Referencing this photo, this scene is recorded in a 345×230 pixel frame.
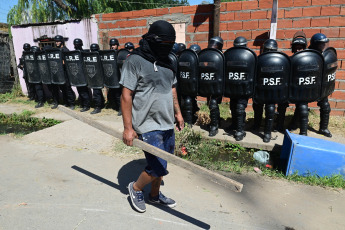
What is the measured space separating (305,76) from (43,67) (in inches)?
249

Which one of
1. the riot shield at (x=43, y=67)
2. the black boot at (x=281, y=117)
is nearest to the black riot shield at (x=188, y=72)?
the black boot at (x=281, y=117)

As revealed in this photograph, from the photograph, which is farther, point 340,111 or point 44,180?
point 340,111

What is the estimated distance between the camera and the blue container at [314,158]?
2959 millimetres

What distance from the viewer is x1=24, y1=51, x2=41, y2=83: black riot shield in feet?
22.7

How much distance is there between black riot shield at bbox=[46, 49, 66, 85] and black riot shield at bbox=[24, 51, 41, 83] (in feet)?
2.22

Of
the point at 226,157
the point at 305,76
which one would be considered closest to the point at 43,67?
the point at 226,157

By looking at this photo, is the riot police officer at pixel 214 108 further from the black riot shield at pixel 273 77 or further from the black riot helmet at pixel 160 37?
the black riot helmet at pixel 160 37

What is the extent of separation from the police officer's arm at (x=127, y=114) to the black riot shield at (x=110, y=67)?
4.01 m

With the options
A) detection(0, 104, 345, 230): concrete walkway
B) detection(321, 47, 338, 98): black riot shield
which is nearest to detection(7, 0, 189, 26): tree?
detection(321, 47, 338, 98): black riot shield

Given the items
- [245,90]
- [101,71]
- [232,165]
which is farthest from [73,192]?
[101,71]

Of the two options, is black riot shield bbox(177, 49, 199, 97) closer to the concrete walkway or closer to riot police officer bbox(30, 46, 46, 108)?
the concrete walkway

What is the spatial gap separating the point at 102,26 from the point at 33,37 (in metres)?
2.70

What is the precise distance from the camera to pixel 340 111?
5395 mm

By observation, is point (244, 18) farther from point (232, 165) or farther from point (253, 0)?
point (232, 165)
